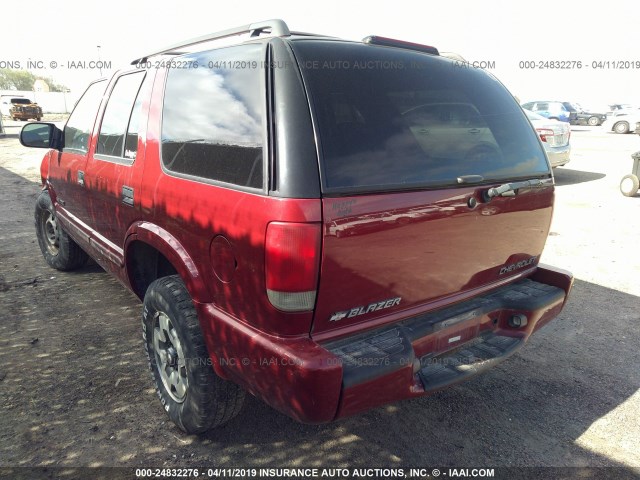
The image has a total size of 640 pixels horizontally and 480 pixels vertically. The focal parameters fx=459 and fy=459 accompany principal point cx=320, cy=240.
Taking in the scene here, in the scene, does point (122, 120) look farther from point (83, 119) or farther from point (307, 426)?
point (307, 426)

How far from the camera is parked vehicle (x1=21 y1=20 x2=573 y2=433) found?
5.83 feet

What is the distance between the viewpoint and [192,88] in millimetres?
2352

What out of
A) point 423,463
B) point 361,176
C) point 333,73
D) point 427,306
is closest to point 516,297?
point 427,306

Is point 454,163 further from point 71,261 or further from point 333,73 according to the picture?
point 71,261

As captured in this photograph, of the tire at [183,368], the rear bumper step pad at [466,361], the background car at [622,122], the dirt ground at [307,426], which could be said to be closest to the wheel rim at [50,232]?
the dirt ground at [307,426]

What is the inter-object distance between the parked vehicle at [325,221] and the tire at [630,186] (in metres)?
7.53

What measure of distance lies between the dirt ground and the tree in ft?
304

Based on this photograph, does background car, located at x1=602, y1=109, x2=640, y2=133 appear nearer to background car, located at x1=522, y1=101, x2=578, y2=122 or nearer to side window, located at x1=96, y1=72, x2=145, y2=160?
background car, located at x1=522, y1=101, x2=578, y2=122

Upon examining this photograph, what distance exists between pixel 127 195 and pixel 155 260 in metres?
0.44

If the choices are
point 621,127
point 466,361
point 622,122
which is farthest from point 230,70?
point 621,127

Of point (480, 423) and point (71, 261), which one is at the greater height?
point (71, 261)

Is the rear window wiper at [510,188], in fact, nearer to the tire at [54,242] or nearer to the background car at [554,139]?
the tire at [54,242]

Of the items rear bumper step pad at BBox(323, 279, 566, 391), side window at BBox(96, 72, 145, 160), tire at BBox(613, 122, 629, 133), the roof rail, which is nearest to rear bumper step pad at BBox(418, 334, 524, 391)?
rear bumper step pad at BBox(323, 279, 566, 391)

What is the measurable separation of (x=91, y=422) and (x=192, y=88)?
1.92 meters
